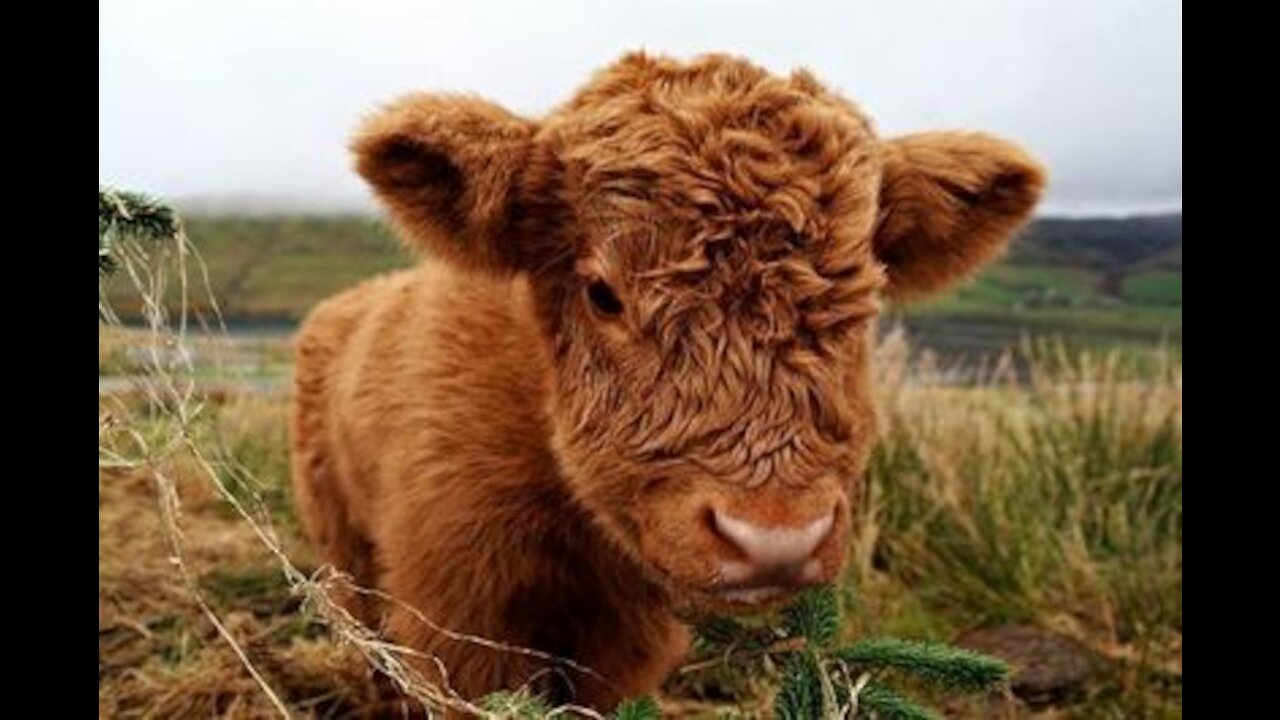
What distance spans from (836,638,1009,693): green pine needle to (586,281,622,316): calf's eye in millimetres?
974

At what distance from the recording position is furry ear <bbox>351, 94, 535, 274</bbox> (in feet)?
11.6

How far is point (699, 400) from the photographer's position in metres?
2.97

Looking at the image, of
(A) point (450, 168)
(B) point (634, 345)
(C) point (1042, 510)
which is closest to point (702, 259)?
(B) point (634, 345)

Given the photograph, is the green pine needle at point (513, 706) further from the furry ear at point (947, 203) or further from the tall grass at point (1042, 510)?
the tall grass at point (1042, 510)

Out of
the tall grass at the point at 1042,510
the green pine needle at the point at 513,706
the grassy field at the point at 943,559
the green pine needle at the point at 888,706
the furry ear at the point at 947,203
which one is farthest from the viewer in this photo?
the tall grass at the point at 1042,510

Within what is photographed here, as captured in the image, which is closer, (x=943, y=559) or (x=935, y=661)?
(x=935, y=661)

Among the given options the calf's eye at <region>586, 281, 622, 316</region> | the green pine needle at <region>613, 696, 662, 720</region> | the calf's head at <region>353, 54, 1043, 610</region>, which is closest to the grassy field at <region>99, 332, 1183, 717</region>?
the calf's head at <region>353, 54, 1043, 610</region>

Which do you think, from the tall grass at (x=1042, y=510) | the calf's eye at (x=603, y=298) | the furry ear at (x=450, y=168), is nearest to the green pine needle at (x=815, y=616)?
the calf's eye at (x=603, y=298)

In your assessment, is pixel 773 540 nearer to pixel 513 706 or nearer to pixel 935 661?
pixel 935 661

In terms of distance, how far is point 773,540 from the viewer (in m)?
2.68

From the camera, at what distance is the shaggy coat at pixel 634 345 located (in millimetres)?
2930

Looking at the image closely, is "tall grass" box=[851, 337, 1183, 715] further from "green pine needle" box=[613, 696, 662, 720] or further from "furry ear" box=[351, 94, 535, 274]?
"green pine needle" box=[613, 696, 662, 720]

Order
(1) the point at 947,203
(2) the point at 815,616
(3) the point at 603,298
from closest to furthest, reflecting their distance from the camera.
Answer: (2) the point at 815,616
(3) the point at 603,298
(1) the point at 947,203

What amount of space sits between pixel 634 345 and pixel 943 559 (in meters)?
4.54
